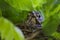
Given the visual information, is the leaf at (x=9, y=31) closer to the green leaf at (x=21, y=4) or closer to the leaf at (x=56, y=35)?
the green leaf at (x=21, y=4)

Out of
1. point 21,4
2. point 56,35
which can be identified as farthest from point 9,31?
point 56,35

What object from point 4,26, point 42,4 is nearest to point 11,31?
point 4,26

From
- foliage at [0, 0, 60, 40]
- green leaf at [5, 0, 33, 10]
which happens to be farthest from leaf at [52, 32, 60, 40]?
green leaf at [5, 0, 33, 10]

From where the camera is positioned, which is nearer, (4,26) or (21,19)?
(4,26)

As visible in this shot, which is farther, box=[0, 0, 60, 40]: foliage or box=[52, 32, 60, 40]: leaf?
box=[52, 32, 60, 40]: leaf

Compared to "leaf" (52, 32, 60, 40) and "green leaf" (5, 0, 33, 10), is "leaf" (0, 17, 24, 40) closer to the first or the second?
"green leaf" (5, 0, 33, 10)

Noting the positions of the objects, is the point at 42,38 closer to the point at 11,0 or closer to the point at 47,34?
the point at 47,34

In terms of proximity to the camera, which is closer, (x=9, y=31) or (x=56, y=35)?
(x=9, y=31)

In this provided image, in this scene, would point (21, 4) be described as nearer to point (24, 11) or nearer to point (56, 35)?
point (24, 11)
